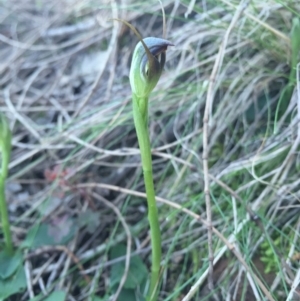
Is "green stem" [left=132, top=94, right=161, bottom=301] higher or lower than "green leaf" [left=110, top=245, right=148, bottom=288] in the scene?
higher

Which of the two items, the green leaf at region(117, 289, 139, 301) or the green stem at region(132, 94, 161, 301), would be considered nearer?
the green stem at region(132, 94, 161, 301)

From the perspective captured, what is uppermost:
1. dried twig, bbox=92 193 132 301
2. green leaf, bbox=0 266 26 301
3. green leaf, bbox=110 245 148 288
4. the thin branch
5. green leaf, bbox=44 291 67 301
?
the thin branch

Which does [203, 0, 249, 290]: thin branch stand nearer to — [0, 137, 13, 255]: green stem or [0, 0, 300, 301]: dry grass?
[0, 0, 300, 301]: dry grass

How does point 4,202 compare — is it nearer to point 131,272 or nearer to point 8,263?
point 8,263

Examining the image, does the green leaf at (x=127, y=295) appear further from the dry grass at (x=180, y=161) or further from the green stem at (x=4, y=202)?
the green stem at (x=4, y=202)

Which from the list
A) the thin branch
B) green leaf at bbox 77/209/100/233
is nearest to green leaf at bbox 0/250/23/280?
green leaf at bbox 77/209/100/233

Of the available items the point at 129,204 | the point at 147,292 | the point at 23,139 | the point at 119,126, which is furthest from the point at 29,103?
the point at 147,292
